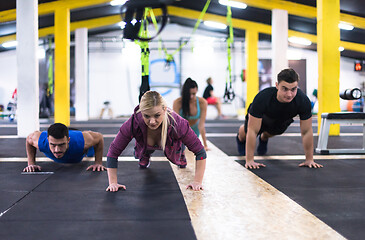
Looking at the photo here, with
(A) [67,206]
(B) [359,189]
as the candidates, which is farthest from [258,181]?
(A) [67,206]

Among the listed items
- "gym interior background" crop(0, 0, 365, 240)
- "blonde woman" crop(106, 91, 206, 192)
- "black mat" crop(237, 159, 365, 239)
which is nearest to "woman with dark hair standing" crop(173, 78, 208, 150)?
"gym interior background" crop(0, 0, 365, 240)

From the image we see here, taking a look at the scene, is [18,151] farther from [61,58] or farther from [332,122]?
[61,58]

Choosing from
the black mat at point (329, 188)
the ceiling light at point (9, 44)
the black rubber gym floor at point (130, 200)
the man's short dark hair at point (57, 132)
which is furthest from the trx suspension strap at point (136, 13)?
the ceiling light at point (9, 44)

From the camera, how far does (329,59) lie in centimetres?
657

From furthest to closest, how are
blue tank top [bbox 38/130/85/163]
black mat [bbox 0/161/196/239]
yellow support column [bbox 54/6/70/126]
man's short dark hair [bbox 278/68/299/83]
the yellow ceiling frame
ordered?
1. the yellow ceiling frame
2. yellow support column [bbox 54/6/70/126]
3. blue tank top [bbox 38/130/85/163]
4. man's short dark hair [bbox 278/68/299/83]
5. black mat [bbox 0/161/196/239]

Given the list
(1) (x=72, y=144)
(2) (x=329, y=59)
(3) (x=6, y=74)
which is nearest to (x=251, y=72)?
(2) (x=329, y=59)

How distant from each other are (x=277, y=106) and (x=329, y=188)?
986mm

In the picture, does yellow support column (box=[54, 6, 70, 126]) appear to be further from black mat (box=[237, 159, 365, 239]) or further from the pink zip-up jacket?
the pink zip-up jacket

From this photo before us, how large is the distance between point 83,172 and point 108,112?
464 inches

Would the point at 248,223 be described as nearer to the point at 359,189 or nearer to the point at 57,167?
the point at 359,189

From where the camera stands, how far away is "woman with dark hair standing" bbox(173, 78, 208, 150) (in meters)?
4.27

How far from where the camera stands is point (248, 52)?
36.3 ft

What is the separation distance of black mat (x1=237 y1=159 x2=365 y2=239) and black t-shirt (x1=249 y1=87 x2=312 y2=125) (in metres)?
0.50

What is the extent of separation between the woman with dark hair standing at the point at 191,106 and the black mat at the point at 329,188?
1002mm
